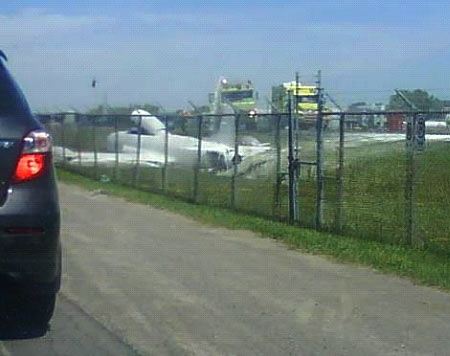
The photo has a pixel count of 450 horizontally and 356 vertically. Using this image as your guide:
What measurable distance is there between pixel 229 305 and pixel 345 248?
3955mm

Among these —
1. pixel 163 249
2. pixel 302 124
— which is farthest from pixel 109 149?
pixel 163 249

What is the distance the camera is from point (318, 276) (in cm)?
1022

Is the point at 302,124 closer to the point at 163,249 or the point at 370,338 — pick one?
the point at 163,249

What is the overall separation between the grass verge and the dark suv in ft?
13.6

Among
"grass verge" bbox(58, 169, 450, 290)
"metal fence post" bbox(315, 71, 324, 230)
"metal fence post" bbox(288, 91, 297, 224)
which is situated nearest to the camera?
"grass verge" bbox(58, 169, 450, 290)

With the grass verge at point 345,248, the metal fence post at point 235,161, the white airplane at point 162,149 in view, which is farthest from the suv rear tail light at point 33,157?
the metal fence post at point 235,161

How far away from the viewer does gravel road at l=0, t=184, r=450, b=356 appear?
23.6ft

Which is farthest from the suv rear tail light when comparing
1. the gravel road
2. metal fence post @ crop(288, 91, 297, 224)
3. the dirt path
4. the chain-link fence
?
metal fence post @ crop(288, 91, 297, 224)

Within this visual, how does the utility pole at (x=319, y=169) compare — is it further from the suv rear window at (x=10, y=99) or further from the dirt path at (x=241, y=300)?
the suv rear window at (x=10, y=99)

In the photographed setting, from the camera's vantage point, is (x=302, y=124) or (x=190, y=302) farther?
(x=302, y=124)

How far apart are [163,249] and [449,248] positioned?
336 centimetres

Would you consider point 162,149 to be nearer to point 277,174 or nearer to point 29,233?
point 277,174

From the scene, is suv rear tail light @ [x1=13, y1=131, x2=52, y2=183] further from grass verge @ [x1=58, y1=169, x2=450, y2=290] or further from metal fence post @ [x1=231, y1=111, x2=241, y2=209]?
metal fence post @ [x1=231, y1=111, x2=241, y2=209]

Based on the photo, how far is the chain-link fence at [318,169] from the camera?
506 inches
